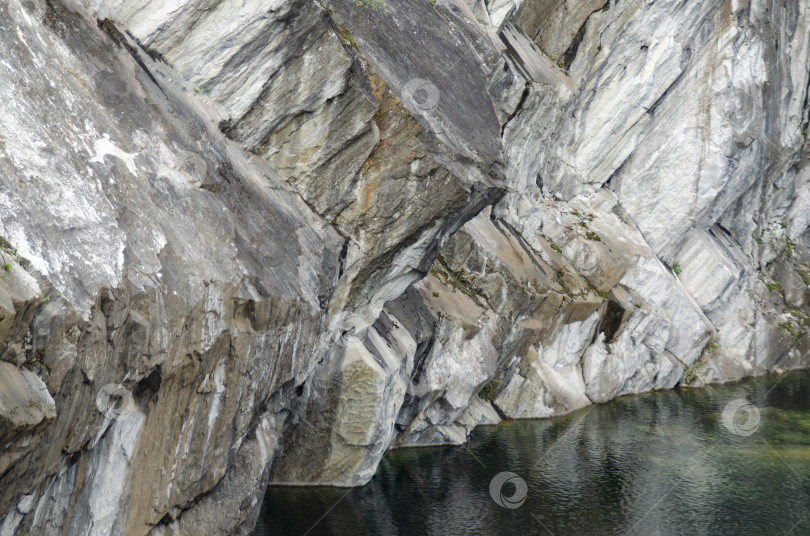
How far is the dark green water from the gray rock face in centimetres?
175

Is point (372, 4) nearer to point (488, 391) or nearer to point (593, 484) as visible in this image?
point (593, 484)

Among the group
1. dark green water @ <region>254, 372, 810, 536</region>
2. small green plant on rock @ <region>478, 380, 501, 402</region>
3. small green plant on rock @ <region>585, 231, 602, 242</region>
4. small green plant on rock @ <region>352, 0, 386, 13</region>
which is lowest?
small green plant on rock @ <region>478, 380, 501, 402</region>

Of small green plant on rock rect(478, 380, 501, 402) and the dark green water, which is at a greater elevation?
the dark green water

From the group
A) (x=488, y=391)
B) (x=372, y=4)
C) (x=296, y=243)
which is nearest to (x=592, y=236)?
(x=488, y=391)

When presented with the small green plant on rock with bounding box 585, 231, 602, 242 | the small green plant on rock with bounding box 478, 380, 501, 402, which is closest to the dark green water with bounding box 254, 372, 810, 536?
the small green plant on rock with bounding box 478, 380, 501, 402

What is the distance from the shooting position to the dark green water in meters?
22.0

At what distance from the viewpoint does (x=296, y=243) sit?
18.5 metres

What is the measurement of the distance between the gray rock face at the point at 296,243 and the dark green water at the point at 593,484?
1747mm

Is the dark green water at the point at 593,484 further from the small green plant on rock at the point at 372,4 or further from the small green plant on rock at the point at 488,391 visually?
the small green plant on rock at the point at 372,4

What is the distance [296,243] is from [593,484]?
14.1 metres

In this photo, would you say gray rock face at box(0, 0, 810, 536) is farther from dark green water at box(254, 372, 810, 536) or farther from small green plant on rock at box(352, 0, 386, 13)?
dark green water at box(254, 372, 810, 536)

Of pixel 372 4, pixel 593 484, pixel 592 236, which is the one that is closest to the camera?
pixel 372 4

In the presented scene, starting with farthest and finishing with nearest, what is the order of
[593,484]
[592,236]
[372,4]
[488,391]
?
[592,236] < [488,391] < [593,484] < [372,4]

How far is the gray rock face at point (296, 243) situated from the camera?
12312mm
